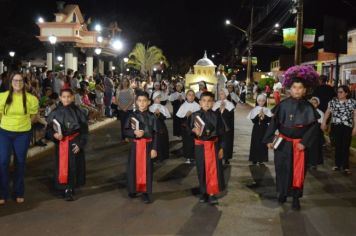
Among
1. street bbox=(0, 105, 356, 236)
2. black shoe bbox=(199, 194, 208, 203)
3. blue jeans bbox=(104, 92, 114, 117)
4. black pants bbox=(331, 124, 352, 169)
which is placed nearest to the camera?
street bbox=(0, 105, 356, 236)

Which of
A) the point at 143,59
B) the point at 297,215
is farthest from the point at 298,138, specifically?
the point at 143,59

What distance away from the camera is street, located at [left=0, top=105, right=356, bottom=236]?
617 centimetres

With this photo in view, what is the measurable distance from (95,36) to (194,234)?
87.0 ft

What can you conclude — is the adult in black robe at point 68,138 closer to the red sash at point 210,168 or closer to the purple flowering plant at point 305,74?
the red sash at point 210,168

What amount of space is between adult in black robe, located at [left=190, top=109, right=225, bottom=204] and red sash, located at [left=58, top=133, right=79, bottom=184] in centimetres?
183

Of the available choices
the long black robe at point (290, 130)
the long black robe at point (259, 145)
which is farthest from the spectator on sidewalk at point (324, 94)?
the long black robe at point (290, 130)

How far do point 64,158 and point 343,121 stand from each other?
209 inches

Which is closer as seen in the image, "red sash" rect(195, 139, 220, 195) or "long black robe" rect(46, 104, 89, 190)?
"red sash" rect(195, 139, 220, 195)

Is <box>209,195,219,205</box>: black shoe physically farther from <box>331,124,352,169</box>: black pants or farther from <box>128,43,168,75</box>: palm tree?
<box>128,43,168,75</box>: palm tree

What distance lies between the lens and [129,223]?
6.37m

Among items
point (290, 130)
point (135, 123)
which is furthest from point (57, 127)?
point (290, 130)

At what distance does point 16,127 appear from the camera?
7.10 metres

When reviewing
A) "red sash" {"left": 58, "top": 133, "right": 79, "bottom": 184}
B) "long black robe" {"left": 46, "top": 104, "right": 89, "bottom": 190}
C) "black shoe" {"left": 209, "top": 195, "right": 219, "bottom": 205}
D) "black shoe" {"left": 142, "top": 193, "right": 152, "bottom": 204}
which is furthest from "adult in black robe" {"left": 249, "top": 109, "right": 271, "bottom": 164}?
"red sash" {"left": 58, "top": 133, "right": 79, "bottom": 184}

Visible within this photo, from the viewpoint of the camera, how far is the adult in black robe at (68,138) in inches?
296
